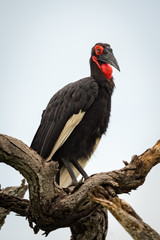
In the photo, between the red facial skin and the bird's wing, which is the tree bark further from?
the red facial skin

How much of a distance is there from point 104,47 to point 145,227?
12.6 feet

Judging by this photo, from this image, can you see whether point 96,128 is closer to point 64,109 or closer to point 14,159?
point 64,109

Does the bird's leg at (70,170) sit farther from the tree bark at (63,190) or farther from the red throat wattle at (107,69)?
the red throat wattle at (107,69)

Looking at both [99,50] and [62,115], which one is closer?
[62,115]

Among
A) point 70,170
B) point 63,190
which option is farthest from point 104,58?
point 63,190

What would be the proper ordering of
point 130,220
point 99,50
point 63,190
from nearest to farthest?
point 130,220 < point 63,190 < point 99,50

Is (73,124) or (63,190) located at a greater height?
(73,124)

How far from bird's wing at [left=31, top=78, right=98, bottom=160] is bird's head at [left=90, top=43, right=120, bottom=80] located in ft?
1.51

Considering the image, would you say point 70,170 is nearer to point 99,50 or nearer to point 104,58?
point 104,58

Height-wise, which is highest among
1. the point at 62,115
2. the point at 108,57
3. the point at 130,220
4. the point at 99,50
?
the point at 99,50

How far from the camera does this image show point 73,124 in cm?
543

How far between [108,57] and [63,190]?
2829 millimetres

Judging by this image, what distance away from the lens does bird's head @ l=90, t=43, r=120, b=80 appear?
6133 mm

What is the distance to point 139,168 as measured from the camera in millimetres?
4000
